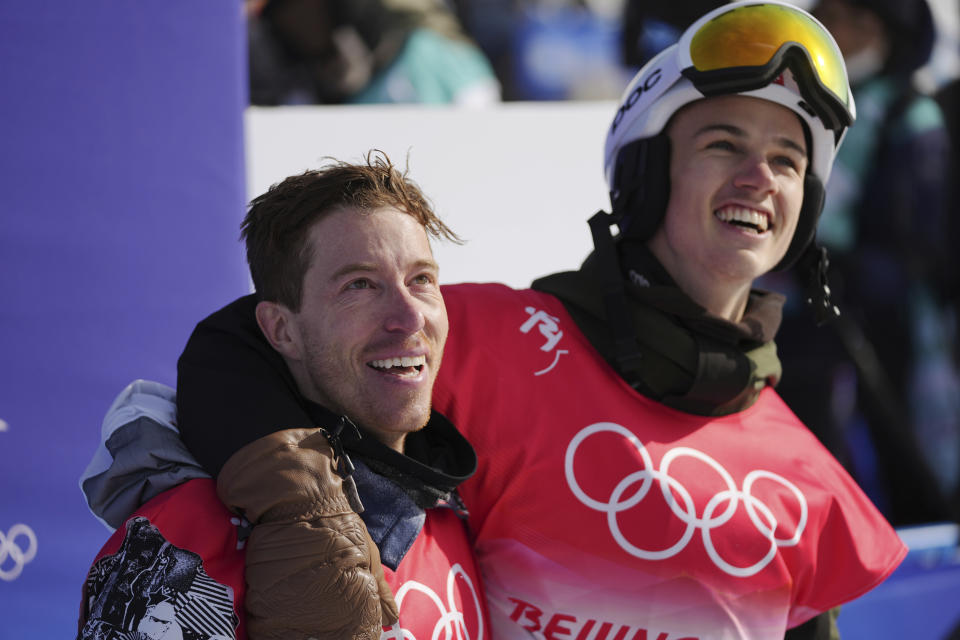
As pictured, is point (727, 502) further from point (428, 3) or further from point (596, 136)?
point (428, 3)

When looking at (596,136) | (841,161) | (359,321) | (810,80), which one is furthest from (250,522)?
(841,161)

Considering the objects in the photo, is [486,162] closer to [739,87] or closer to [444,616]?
[739,87]

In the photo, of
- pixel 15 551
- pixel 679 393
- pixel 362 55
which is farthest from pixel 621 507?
pixel 362 55

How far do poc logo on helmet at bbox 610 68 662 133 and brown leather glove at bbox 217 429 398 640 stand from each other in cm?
131

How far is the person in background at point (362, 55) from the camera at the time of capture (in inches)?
130

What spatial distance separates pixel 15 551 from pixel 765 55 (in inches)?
78.7

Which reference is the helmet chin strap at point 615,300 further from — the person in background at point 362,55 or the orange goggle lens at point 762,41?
the person in background at point 362,55

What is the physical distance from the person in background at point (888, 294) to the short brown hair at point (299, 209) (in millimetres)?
3214

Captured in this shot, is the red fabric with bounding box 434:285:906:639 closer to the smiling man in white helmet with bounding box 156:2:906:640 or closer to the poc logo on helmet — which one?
the smiling man in white helmet with bounding box 156:2:906:640

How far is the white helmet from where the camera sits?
207 cm

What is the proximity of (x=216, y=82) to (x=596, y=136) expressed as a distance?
150 cm

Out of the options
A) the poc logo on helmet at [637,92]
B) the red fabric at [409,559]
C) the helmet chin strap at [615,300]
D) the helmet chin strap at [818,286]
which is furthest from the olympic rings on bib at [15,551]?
→ the helmet chin strap at [818,286]

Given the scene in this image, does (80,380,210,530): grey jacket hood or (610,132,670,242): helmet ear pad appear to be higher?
(610,132,670,242): helmet ear pad

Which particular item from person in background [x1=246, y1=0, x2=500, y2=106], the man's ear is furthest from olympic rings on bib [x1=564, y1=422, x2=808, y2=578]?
person in background [x1=246, y1=0, x2=500, y2=106]
